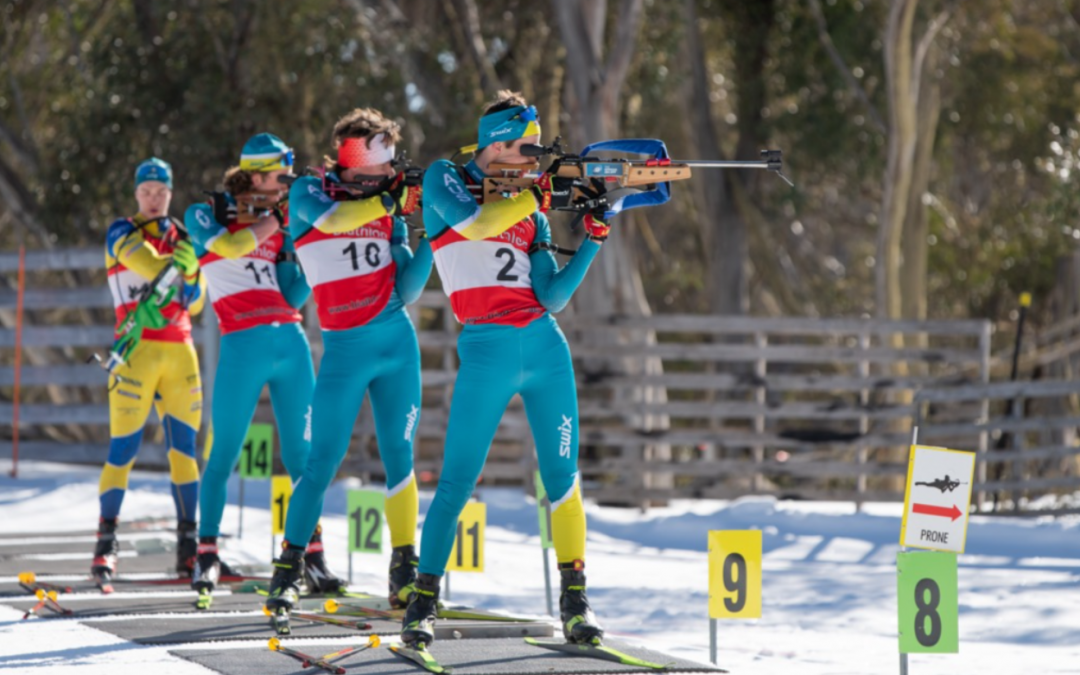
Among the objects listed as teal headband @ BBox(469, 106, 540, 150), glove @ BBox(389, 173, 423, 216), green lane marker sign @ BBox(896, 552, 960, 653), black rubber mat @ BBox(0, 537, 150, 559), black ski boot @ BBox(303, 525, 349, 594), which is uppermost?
teal headband @ BBox(469, 106, 540, 150)

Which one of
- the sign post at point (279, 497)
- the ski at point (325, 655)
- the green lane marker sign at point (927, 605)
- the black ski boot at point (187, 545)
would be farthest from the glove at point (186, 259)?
the green lane marker sign at point (927, 605)

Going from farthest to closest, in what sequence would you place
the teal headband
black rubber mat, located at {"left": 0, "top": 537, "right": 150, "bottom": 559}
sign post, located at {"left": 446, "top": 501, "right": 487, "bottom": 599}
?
black rubber mat, located at {"left": 0, "top": 537, "right": 150, "bottom": 559} → sign post, located at {"left": 446, "top": 501, "right": 487, "bottom": 599} → the teal headband

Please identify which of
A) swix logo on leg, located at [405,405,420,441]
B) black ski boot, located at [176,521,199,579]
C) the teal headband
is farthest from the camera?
black ski boot, located at [176,521,199,579]

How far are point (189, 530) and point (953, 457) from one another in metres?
4.36

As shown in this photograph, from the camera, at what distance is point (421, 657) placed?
589 cm

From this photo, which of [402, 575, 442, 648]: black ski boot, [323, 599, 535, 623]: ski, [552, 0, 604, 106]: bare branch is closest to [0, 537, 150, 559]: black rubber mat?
[323, 599, 535, 623]: ski

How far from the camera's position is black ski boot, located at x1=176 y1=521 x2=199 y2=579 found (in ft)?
27.8

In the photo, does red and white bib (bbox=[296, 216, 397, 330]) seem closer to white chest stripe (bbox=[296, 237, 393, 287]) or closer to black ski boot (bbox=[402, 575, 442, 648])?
white chest stripe (bbox=[296, 237, 393, 287])

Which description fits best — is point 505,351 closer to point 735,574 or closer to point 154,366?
point 735,574

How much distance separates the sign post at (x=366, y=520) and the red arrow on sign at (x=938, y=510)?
10.6 ft

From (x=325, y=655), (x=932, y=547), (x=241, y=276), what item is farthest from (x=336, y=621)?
(x=932, y=547)

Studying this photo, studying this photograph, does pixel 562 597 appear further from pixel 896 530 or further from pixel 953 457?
pixel 896 530

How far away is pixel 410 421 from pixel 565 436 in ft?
3.59

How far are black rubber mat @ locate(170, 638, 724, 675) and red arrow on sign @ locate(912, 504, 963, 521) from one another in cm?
97
